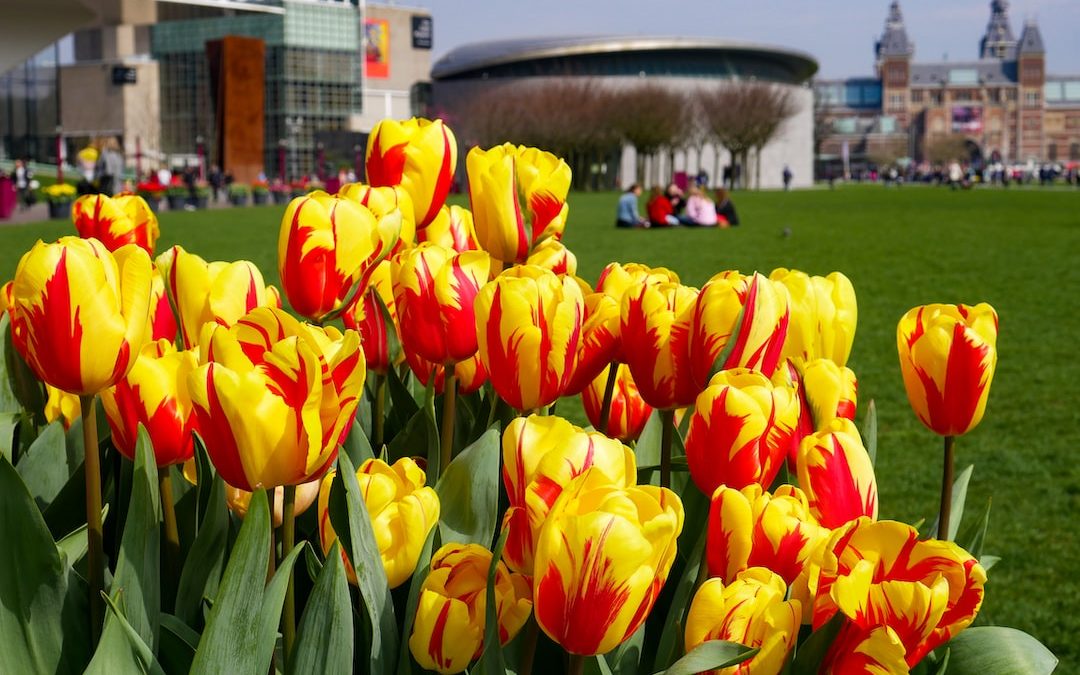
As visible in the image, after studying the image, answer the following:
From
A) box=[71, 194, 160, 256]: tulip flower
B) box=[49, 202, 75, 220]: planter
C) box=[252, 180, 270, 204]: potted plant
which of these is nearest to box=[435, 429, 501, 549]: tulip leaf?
box=[71, 194, 160, 256]: tulip flower

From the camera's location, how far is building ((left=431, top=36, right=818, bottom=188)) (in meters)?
65.2

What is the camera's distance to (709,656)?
0.70 metres

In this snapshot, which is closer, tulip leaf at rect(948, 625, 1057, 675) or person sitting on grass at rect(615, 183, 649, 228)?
tulip leaf at rect(948, 625, 1057, 675)

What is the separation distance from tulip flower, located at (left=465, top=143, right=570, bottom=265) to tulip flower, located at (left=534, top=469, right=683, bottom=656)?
1.98 feet

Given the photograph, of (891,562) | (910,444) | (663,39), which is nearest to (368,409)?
(891,562)

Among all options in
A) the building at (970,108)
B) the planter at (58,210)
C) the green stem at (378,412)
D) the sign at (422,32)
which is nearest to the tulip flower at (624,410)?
the green stem at (378,412)

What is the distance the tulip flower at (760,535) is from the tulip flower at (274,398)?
0.25 meters

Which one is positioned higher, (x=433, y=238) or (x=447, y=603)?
(x=433, y=238)

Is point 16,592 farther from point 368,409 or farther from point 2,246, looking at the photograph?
point 2,246

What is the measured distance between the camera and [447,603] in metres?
0.77

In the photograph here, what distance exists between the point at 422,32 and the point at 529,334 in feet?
299

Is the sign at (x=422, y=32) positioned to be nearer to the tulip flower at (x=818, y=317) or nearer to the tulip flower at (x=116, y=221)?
the tulip flower at (x=116, y=221)

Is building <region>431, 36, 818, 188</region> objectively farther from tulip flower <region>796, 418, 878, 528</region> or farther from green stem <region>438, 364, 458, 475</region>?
tulip flower <region>796, 418, 878, 528</region>

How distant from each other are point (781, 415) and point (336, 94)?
80.5 meters
